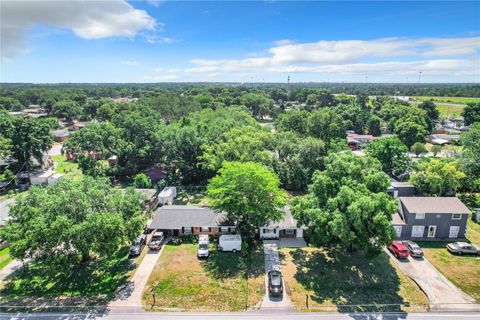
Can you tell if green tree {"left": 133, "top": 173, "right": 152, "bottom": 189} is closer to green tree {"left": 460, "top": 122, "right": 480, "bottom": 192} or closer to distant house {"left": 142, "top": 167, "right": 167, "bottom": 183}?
distant house {"left": 142, "top": 167, "right": 167, "bottom": 183}

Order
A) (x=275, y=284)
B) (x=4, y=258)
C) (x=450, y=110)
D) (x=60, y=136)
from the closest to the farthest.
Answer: (x=275, y=284) → (x=4, y=258) → (x=60, y=136) → (x=450, y=110)

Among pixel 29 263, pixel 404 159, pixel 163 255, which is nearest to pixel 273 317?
pixel 163 255

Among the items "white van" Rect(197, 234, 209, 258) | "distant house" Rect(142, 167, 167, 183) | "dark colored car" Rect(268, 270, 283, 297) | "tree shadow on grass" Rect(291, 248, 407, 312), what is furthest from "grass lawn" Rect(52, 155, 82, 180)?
"tree shadow on grass" Rect(291, 248, 407, 312)

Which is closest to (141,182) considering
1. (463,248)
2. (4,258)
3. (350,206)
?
(4,258)

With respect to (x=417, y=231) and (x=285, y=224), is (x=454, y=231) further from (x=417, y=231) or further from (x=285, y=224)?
(x=285, y=224)

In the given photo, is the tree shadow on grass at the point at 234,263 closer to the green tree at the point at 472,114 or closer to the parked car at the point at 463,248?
the parked car at the point at 463,248

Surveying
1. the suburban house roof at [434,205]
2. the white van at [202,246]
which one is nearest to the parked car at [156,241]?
the white van at [202,246]

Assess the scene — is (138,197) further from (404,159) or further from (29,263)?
(404,159)
